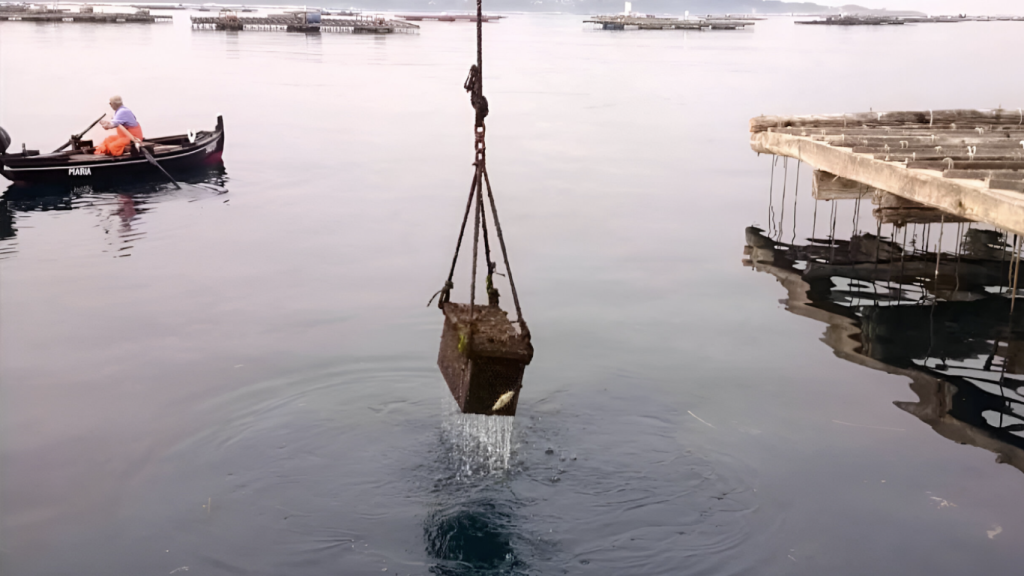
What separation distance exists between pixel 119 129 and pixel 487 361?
17.4 meters

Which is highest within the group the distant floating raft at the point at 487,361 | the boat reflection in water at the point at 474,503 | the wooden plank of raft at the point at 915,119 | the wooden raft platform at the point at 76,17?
the wooden raft platform at the point at 76,17

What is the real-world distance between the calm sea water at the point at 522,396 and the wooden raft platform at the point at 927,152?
6.02 ft

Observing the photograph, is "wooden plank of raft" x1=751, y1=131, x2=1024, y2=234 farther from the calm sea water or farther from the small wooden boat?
the small wooden boat

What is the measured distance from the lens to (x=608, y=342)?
39.5 ft

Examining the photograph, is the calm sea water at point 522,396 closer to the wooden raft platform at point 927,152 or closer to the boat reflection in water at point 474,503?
the boat reflection in water at point 474,503

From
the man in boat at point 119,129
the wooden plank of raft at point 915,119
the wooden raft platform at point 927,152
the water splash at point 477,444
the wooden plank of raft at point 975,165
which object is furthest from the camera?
the man in boat at point 119,129

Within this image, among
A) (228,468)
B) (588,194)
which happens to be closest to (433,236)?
(588,194)

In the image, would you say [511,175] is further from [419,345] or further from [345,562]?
[345,562]

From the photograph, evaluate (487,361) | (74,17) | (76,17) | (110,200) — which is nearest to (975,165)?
(487,361)

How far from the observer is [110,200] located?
20.9 m

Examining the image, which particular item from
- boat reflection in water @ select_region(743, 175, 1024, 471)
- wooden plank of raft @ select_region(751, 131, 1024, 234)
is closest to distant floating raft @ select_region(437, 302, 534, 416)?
boat reflection in water @ select_region(743, 175, 1024, 471)

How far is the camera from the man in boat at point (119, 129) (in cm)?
2127

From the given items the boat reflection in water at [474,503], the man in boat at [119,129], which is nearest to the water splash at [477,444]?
the boat reflection in water at [474,503]

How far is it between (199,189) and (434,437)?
600 inches
